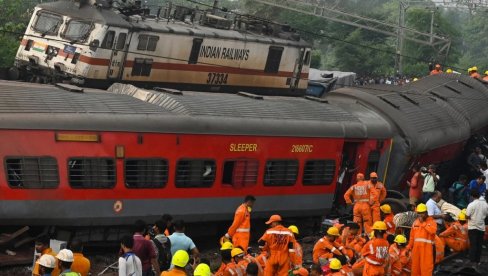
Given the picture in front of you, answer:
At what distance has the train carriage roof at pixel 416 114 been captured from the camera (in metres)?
23.3

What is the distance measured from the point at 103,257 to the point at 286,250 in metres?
4.35

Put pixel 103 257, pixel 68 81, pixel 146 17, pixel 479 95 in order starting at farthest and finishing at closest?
pixel 479 95 → pixel 146 17 → pixel 68 81 → pixel 103 257

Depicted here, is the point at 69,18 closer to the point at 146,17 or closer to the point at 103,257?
the point at 146,17

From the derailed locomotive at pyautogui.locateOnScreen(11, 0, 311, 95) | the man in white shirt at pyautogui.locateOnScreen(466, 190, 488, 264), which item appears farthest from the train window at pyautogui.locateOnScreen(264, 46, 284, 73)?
the man in white shirt at pyautogui.locateOnScreen(466, 190, 488, 264)

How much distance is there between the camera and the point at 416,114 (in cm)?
2467

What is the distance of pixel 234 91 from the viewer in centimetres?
2589

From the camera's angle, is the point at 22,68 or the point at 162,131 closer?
the point at 162,131

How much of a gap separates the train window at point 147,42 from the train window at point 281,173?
5.40 m

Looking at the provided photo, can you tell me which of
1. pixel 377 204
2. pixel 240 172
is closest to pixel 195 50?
pixel 240 172

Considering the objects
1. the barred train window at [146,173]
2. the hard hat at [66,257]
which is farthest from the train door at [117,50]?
the hard hat at [66,257]

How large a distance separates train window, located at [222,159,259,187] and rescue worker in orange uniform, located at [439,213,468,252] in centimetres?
406

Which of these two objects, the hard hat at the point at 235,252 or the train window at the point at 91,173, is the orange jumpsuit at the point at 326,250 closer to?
the hard hat at the point at 235,252

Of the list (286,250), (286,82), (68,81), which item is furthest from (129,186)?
(286,82)

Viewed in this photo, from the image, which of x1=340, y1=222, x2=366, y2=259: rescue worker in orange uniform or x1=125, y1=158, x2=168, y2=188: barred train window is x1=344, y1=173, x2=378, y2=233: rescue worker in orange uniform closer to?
x1=340, y1=222, x2=366, y2=259: rescue worker in orange uniform
